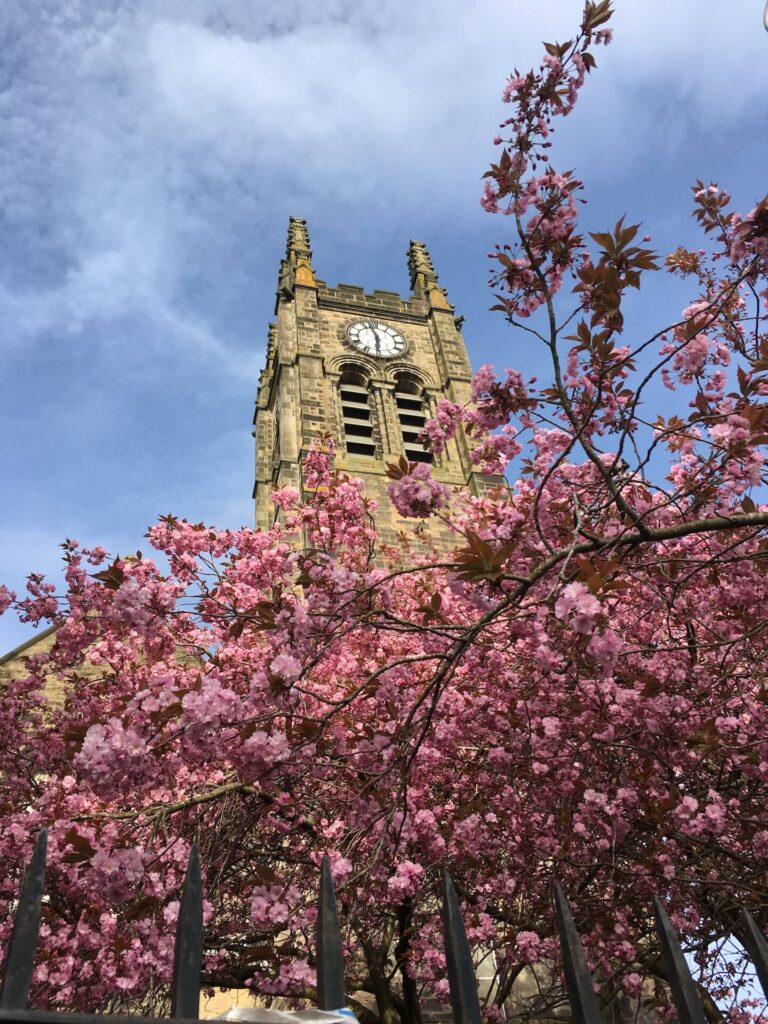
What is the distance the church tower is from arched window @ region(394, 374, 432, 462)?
39 millimetres

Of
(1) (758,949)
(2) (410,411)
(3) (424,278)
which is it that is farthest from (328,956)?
(3) (424,278)

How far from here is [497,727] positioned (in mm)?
6051

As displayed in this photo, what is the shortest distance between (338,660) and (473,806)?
3851mm

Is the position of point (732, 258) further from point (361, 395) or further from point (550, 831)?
point (361, 395)

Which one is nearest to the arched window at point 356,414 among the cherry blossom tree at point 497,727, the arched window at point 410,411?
the arched window at point 410,411

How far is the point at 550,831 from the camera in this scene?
5.95 m

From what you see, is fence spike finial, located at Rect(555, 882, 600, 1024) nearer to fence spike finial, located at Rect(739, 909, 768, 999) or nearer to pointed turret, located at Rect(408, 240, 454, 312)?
fence spike finial, located at Rect(739, 909, 768, 999)

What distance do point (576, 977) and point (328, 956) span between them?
550 mm

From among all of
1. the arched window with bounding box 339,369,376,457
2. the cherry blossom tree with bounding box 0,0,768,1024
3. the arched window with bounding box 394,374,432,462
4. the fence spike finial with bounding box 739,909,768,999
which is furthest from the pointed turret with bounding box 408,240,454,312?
the fence spike finial with bounding box 739,909,768,999

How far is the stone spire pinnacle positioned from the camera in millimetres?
26888

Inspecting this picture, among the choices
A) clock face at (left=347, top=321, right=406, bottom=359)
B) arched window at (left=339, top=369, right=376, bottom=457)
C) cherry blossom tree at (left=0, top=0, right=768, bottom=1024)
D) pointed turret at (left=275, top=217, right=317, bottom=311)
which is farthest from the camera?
pointed turret at (left=275, top=217, right=317, bottom=311)

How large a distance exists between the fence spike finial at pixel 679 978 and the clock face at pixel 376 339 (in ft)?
82.5

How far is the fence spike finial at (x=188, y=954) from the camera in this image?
1352mm

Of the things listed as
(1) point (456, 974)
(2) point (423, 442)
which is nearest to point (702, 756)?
(2) point (423, 442)
